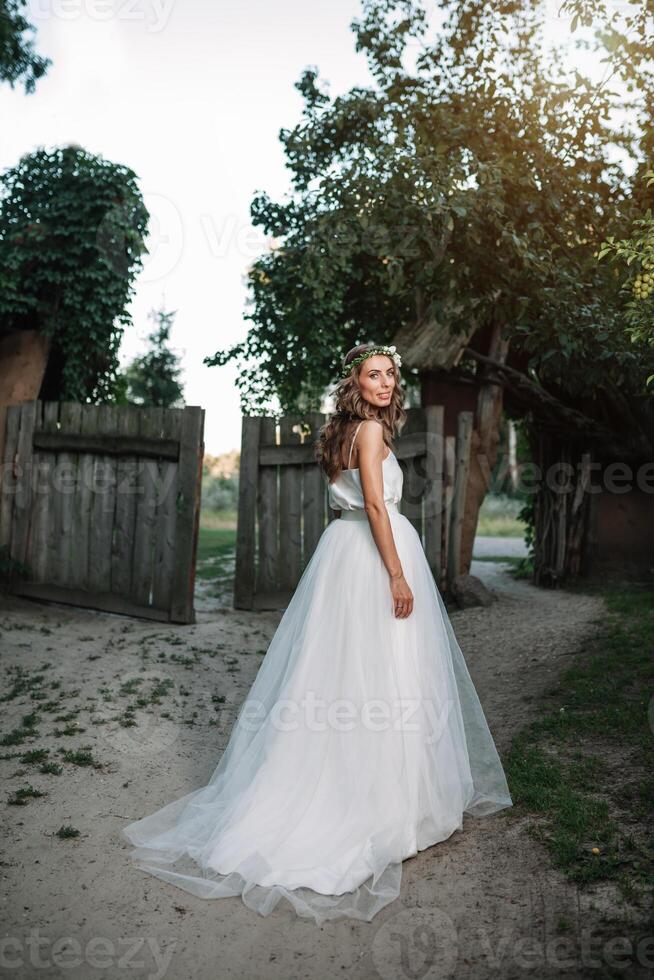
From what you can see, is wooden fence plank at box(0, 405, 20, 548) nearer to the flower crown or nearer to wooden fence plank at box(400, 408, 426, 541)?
wooden fence plank at box(400, 408, 426, 541)

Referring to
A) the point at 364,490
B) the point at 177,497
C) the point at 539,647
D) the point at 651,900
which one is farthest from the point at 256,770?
the point at 177,497

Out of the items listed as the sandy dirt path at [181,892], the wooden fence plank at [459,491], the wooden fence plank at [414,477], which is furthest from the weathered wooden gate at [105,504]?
the wooden fence plank at [459,491]

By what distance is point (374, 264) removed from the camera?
9.14m

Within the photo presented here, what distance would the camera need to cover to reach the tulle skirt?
3051 mm

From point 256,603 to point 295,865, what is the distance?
4976 mm

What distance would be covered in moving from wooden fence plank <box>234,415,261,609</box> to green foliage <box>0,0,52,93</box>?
14.9 feet

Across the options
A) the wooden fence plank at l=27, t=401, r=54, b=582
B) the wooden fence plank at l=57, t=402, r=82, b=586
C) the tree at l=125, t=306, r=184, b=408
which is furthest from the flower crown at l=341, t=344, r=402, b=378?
the tree at l=125, t=306, r=184, b=408

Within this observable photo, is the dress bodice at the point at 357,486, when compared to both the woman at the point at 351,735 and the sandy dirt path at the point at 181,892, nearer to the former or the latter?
the woman at the point at 351,735

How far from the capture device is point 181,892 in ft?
9.84

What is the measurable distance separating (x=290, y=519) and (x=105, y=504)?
1.84 meters

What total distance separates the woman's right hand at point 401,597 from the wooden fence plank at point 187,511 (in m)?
4.36

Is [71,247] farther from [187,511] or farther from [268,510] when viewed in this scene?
[268,510]

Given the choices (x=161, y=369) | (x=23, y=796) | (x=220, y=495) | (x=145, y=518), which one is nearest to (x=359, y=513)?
(x=23, y=796)

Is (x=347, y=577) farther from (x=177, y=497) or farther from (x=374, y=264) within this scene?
(x=374, y=264)
